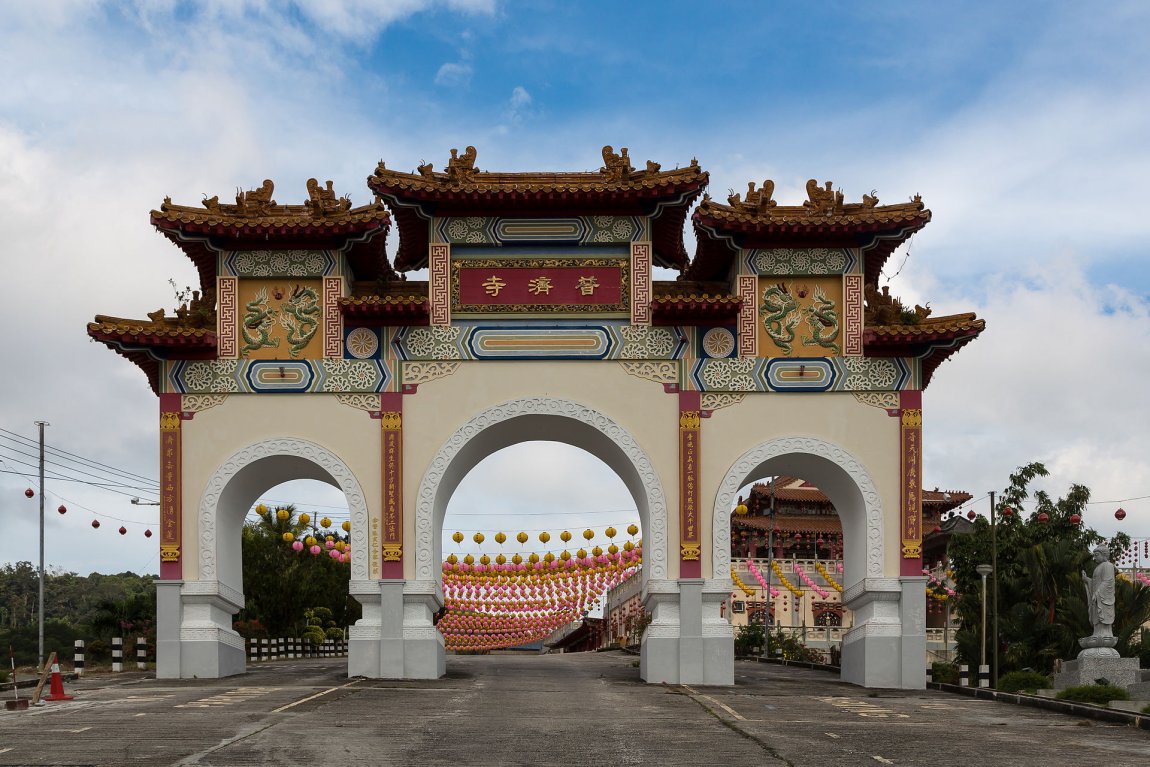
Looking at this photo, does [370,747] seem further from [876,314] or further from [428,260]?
[876,314]

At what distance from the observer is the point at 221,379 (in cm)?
2748

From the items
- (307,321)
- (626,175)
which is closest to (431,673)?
(307,321)

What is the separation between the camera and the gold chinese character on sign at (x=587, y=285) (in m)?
27.7

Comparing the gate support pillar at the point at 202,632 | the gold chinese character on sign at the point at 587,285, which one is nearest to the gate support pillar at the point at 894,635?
the gold chinese character on sign at the point at 587,285

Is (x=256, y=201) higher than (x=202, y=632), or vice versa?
(x=256, y=201)

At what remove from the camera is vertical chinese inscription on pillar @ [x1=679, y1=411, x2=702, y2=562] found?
26.9 meters

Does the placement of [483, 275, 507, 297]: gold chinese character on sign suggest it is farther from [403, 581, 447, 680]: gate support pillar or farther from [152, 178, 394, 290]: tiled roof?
[403, 581, 447, 680]: gate support pillar

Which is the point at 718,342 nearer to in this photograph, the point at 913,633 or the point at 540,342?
the point at 540,342

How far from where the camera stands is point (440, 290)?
27609mm

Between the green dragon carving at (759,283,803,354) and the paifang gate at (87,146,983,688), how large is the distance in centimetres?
4

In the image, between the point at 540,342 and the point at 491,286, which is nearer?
the point at 540,342

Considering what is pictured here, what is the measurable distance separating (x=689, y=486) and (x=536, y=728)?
34.0 ft

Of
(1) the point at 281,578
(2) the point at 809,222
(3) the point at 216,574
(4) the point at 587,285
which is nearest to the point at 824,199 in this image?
(2) the point at 809,222

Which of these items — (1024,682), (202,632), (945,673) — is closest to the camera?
(1024,682)
